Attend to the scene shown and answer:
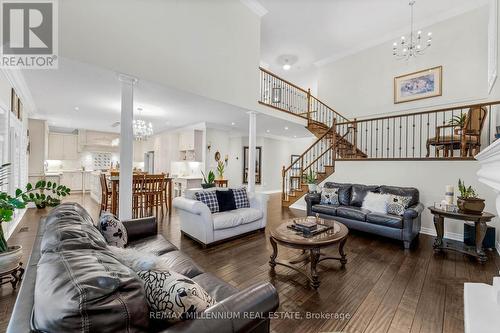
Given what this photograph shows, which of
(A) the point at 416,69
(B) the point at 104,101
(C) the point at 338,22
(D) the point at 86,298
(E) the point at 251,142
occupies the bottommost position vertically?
(D) the point at 86,298

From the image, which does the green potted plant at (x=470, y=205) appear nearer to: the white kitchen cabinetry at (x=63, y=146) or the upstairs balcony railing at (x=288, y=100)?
the upstairs balcony railing at (x=288, y=100)

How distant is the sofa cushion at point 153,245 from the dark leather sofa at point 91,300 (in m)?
0.94

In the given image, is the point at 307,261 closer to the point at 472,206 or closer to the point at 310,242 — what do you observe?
the point at 310,242

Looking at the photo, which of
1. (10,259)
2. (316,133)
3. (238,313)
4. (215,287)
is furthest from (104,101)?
(316,133)

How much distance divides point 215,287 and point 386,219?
3249mm

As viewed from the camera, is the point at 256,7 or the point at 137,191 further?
the point at 256,7

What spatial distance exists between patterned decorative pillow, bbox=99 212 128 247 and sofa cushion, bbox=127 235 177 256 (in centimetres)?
15

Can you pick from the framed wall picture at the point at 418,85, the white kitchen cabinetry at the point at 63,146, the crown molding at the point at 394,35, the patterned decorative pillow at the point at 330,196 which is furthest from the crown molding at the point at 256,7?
the white kitchen cabinetry at the point at 63,146

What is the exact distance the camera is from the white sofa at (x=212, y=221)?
3.31 m

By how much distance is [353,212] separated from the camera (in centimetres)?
403

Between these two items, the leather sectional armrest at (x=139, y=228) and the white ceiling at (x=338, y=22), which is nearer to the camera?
the leather sectional armrest at (x=139, y=228)

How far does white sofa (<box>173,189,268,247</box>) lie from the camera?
3.31 meters

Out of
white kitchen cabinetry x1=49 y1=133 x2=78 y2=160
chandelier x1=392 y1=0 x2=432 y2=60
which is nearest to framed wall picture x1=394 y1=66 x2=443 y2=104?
chandelier x1=392 y1=0 x2=432 y2=60

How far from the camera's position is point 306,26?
6.19 m
